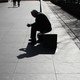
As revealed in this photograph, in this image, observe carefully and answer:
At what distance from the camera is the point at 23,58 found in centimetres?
773

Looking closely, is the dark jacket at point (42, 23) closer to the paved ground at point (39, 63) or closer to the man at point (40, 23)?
the man at point (40, 23)

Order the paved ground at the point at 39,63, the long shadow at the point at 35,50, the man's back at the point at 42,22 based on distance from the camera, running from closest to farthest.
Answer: the paved ground at the point at 39,63 → the long shadow at the point at 35,50 → the man's back at the point at 42,22

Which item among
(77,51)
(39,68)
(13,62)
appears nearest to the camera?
(39,68)

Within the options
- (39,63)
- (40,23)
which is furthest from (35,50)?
(39,63)

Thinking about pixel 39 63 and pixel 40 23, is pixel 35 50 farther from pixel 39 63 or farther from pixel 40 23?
pixel 39 63

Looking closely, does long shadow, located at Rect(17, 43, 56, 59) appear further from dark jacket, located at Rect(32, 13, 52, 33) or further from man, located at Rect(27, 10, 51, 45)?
dark jacket, located at Rect(32, 13, 52, 33)

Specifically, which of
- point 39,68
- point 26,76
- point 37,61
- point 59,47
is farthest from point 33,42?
point 26,76

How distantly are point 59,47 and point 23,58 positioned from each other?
189 centimetres

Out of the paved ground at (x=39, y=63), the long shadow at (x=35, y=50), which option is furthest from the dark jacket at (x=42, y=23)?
the paved ground at (x=39, y=63)

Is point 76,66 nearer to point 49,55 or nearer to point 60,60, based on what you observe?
point 60,60

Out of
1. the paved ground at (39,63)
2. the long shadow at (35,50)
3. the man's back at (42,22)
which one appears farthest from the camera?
the man's back at (42,22)

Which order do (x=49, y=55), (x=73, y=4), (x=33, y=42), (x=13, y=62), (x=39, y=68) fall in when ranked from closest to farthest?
1. (x=39, y=68)
2. (x=13, y=62)
3. (x=49, y=55)
4. (x=33, y=42)
5. (x=73, y=4)

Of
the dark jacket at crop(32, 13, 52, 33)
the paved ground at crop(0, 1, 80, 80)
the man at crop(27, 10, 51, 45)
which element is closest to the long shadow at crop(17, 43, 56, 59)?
the paved ground at crop(0, 1, 80, 80)

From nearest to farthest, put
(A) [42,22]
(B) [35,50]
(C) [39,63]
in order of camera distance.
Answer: (C) [39,63]
(B) [35,50]
(A) [42,22]
